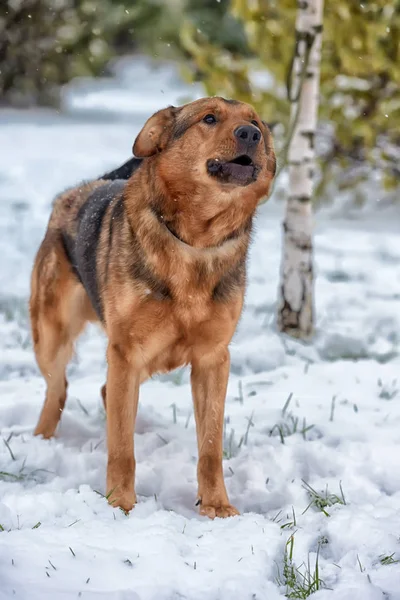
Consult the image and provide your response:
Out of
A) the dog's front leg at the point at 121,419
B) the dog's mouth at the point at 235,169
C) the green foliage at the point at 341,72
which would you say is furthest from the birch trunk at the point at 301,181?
the green foliage at the point at 341,72

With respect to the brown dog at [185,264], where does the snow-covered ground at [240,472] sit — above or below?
below

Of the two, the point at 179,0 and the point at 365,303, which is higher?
the point at 179,0

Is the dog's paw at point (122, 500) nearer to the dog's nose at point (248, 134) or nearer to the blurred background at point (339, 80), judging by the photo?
the dog's nose at point (248, 134)

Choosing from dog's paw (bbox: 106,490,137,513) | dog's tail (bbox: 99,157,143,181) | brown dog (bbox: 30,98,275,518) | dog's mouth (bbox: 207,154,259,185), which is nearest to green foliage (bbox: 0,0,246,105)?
dog's tail (bbox: 99,157,143,181)

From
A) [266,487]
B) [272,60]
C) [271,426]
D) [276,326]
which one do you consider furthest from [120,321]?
[272,60]

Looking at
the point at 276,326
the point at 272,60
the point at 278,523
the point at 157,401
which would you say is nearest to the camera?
the point at 278,523

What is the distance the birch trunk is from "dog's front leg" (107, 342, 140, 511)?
9.20 feet

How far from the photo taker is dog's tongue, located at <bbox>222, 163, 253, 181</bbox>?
134 inches

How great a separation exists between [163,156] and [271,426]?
165cm

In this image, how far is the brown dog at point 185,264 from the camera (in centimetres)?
346

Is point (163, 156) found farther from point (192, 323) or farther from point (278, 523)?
point (278, 523)

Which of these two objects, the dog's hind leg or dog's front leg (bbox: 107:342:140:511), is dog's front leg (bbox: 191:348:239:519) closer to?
dog's front leg (bbox: 107:342:140:511)

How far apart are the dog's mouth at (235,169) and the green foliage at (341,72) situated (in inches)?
228

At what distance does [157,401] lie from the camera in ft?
16.3
